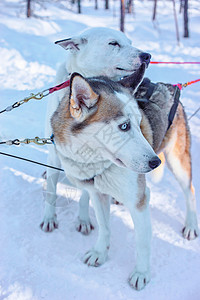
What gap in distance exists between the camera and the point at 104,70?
9.36ft

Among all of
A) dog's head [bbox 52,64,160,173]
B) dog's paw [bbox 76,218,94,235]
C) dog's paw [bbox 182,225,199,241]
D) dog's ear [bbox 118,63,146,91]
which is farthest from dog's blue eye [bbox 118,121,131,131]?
dog's paw [bbox 182,225,199,241]

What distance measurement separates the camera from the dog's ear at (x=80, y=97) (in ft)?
5.72

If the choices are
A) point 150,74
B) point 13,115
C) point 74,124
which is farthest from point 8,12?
point 74,124

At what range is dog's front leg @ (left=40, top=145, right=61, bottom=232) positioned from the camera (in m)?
2.94

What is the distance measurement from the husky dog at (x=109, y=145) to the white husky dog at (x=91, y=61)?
1.96 feet

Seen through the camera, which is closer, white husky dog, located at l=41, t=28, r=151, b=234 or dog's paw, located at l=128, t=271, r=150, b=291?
dog's paw, located at l=128, t=271, r=150, b=291

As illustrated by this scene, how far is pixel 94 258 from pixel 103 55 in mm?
1812

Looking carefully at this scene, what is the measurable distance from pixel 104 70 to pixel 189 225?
5.55 feet

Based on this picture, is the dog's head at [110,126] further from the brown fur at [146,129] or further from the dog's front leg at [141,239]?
the dog's front leg at [141,239]

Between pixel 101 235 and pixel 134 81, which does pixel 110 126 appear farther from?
pixel 101 235

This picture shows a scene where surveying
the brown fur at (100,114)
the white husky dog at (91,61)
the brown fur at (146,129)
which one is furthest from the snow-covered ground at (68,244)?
the brown fur at (100,114)

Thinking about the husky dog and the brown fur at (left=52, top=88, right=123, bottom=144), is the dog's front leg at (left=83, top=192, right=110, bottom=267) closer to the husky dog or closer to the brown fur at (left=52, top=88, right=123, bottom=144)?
the husky dog

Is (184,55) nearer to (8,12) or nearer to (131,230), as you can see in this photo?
(8,12)

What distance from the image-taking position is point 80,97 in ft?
6.16
